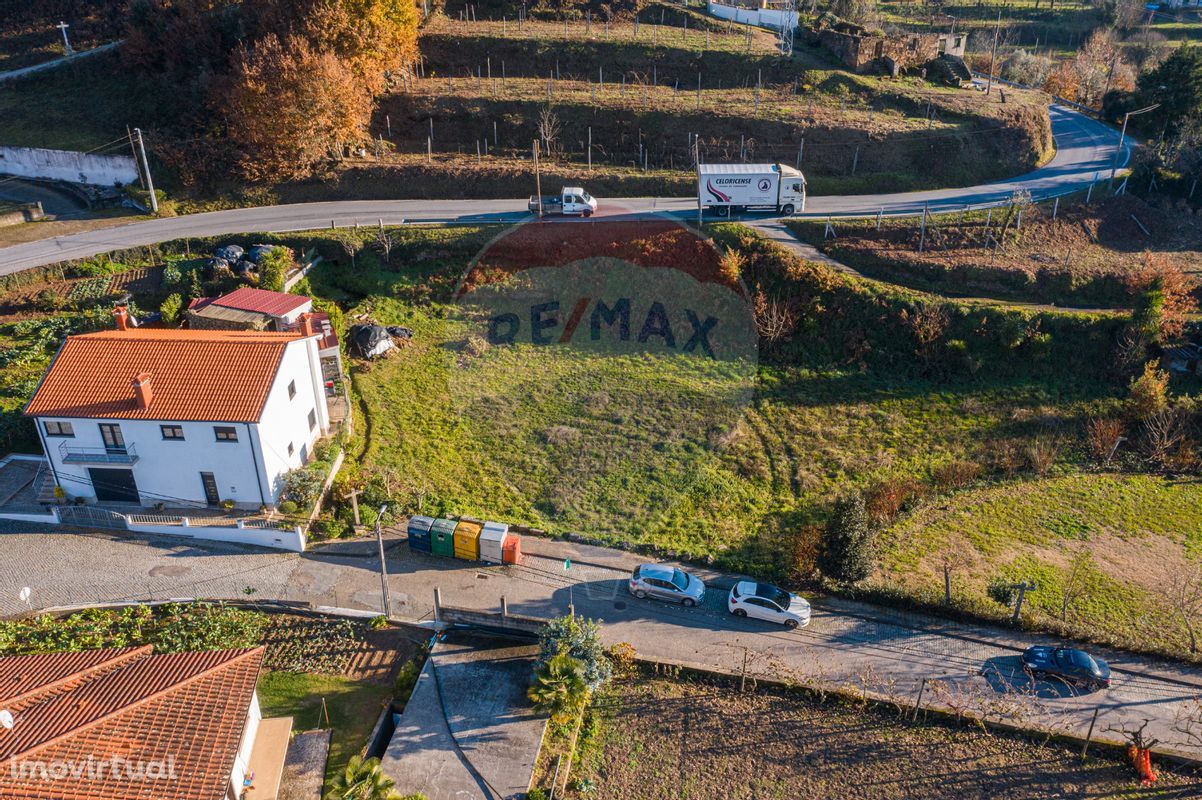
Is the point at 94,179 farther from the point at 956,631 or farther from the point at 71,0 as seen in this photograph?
the point at 956,631

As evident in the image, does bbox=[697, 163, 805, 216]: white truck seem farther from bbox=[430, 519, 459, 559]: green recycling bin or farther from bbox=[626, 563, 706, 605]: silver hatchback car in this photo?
bbox=[430, 519, 459, 559]: green recycling bin

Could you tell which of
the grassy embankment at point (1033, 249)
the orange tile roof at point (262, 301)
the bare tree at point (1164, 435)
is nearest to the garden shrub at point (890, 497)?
the bare tree at point (1164, 435)

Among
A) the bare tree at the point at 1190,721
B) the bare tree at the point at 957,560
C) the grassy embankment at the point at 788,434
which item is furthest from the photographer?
the grassy embankment at the point at 788,434

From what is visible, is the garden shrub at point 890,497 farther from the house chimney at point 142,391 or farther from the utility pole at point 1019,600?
the house chimney at point 142,391

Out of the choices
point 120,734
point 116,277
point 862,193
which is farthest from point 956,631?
point 116,277

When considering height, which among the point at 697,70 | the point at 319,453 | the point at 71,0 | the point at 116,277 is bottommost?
the point at 319,453
